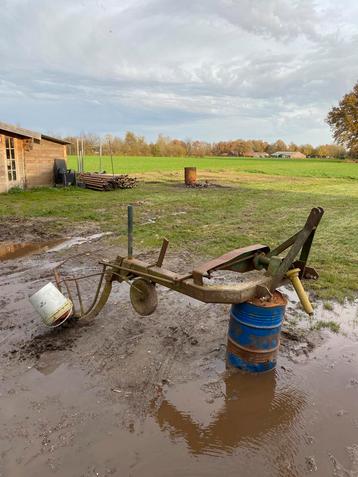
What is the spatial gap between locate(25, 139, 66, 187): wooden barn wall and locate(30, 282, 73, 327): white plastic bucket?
51.3 ft

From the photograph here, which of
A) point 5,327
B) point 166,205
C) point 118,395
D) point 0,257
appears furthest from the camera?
point 166,205

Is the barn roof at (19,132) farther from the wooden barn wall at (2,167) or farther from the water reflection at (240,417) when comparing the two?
the water reflection at (240,417)

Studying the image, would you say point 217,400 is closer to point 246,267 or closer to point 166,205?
point 246,267

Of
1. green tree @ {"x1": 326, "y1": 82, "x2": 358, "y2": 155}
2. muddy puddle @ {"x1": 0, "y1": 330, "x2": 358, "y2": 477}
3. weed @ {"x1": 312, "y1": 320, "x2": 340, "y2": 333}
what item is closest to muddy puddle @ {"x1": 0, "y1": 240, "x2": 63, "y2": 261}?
muddy puddle @ {"x1": 0, "y1": 330, "x2": 358, "y2": 477}

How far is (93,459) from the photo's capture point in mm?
3008

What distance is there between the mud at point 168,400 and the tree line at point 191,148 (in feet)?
183

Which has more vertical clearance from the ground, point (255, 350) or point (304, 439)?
point (255, 350)

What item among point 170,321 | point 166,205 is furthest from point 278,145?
point 170,321

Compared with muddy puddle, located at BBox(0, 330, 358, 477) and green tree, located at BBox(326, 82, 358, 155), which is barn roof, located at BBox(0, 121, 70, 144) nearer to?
muddy puddle, located at BBox(0, 330, 358, 477)

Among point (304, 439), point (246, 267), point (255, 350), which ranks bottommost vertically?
point (304, 439)

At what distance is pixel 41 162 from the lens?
19344 mm

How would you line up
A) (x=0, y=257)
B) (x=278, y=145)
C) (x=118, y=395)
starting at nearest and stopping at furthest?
(x=118, y=395)
(x=0, y=257)
(x=278, y=145)

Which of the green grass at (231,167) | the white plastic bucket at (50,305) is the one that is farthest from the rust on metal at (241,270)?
the green grass at (231,167)

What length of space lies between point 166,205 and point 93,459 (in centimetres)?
1281
